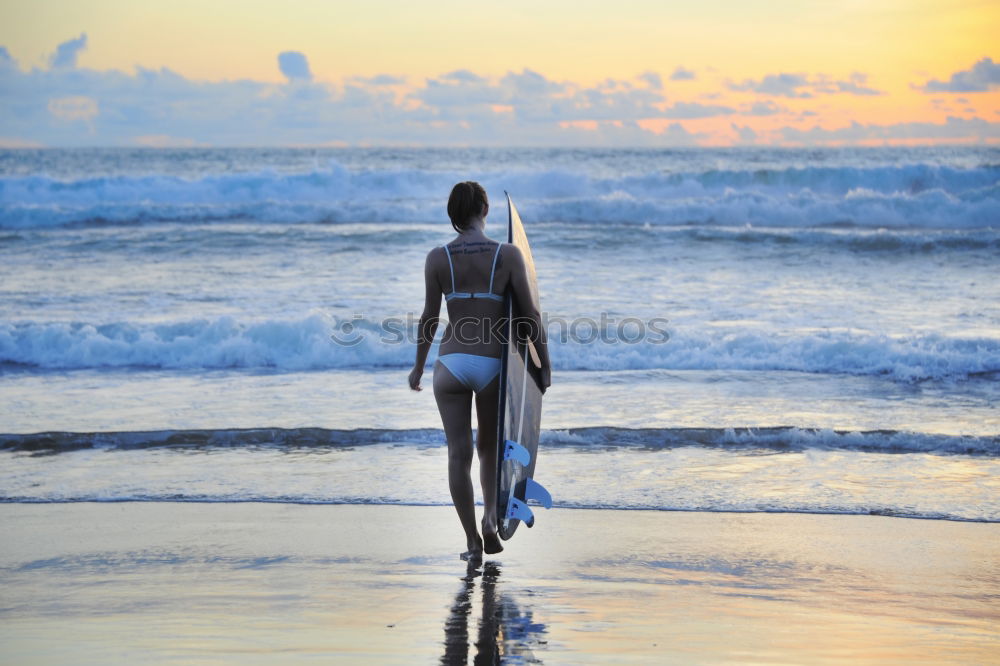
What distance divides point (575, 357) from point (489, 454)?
5480mm

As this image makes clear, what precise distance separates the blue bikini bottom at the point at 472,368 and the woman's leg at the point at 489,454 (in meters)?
0.04

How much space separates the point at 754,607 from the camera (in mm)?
3363

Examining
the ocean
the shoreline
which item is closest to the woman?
the shoreline

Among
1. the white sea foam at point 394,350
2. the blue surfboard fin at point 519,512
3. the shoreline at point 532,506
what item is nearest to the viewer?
the blue surfboard fin at point 519,512

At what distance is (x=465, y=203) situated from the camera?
3615 mm

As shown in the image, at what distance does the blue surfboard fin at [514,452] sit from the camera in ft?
12.3

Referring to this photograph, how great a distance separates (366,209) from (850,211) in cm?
1140

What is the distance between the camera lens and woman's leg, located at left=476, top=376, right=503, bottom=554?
371 cm

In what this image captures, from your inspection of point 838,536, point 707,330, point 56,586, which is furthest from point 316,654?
point 707,330

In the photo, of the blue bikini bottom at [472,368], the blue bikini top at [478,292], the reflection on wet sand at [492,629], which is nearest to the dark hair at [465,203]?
the blue bikini top at [478,292]

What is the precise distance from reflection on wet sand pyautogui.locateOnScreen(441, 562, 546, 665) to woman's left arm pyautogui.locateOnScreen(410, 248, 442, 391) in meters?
0.82

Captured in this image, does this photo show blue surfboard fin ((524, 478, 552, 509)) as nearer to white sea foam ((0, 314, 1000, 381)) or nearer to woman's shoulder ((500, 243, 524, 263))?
woman's shoulder ((500, 243, 524, 263))

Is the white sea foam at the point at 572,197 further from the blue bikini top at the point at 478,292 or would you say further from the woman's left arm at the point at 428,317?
the blue bikini top at the point at 478,292

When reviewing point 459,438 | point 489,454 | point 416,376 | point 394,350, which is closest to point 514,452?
point 489,454
